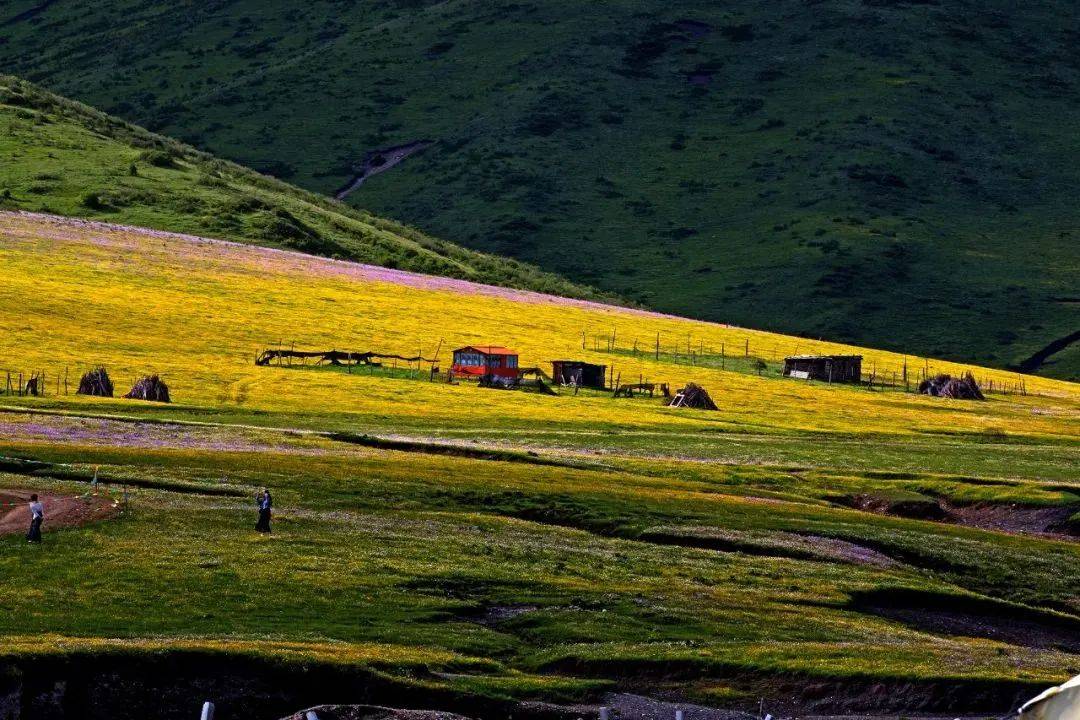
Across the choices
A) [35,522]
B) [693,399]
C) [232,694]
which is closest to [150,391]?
[693,399]

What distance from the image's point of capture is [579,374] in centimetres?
14012

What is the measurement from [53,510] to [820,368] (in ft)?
363

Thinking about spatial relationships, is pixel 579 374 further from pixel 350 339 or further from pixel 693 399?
pixel 350 339

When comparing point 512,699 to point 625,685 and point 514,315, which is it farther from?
point 514,315

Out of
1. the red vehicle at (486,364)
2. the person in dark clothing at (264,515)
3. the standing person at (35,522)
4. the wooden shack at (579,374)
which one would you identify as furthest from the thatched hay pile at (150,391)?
the standing person at (35,522)

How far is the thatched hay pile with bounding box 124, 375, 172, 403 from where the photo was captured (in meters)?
108

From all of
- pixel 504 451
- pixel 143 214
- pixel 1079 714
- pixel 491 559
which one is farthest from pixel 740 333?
pixel 1079 714

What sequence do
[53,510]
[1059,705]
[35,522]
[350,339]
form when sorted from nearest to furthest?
[1059,705] → [35,522] → [53,510] → [350,339]

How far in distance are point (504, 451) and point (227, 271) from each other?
284ft

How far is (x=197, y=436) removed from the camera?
3462 inches

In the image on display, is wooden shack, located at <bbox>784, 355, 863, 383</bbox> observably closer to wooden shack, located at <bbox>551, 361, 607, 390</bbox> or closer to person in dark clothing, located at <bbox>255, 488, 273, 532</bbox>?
wooden shack, located at <bbox>551, 361, 607, 390</bbox>

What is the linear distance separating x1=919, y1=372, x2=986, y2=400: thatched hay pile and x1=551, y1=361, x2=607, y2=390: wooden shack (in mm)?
36058

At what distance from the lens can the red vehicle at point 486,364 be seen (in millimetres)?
136250

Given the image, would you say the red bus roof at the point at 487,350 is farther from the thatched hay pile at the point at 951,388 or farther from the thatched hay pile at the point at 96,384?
the thatched hay pile at the point at 951,388
